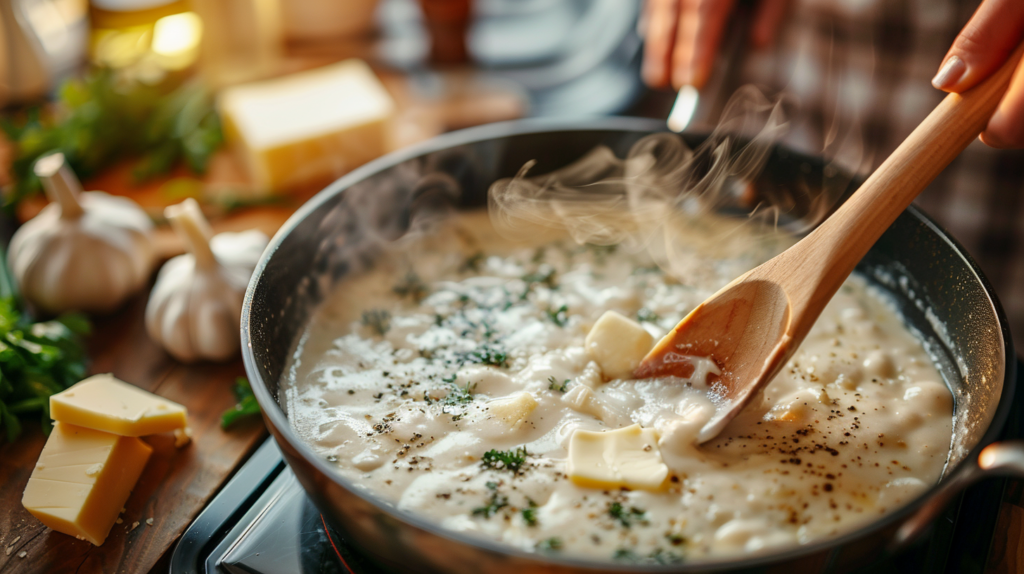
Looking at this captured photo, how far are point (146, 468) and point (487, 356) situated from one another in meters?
0.71

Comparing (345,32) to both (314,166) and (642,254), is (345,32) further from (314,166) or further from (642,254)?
(642,254)

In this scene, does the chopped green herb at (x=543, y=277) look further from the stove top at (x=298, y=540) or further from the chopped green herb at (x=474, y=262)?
the stove top at (x=298, y=540)

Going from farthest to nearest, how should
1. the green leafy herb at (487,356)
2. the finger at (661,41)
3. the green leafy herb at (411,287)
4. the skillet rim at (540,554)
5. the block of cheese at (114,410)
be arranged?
the finger at (661,41), the green leafy herb at (411,287), the green leafy herb at (487,356), the block of cheese at (114,410), the skillet rim at (540,554)

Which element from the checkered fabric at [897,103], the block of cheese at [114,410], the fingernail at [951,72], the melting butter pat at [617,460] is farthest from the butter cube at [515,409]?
the checkered fabric at [897,103]

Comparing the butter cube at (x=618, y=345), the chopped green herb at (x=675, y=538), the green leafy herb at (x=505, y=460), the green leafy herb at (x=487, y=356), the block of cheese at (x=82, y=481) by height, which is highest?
the butter cube at (x=618, y=345)

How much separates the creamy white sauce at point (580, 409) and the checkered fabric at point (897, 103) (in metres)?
0.70

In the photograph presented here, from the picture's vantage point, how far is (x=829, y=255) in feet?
4.22

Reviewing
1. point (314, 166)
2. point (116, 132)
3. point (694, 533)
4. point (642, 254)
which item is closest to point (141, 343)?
point (314, 166)

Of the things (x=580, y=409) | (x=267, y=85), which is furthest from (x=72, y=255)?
(x=580, y=409)

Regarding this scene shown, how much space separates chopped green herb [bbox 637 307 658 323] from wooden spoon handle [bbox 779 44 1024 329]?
379mm

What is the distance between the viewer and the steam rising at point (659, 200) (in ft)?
6.05

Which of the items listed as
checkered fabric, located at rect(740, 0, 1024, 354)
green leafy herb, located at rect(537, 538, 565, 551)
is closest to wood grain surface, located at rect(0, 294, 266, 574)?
green leafy herb, located at rect(537, 538, 565, 551)

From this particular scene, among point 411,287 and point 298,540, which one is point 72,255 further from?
point 298,540

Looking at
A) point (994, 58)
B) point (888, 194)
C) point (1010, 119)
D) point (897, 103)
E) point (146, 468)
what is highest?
point (994, 58)
